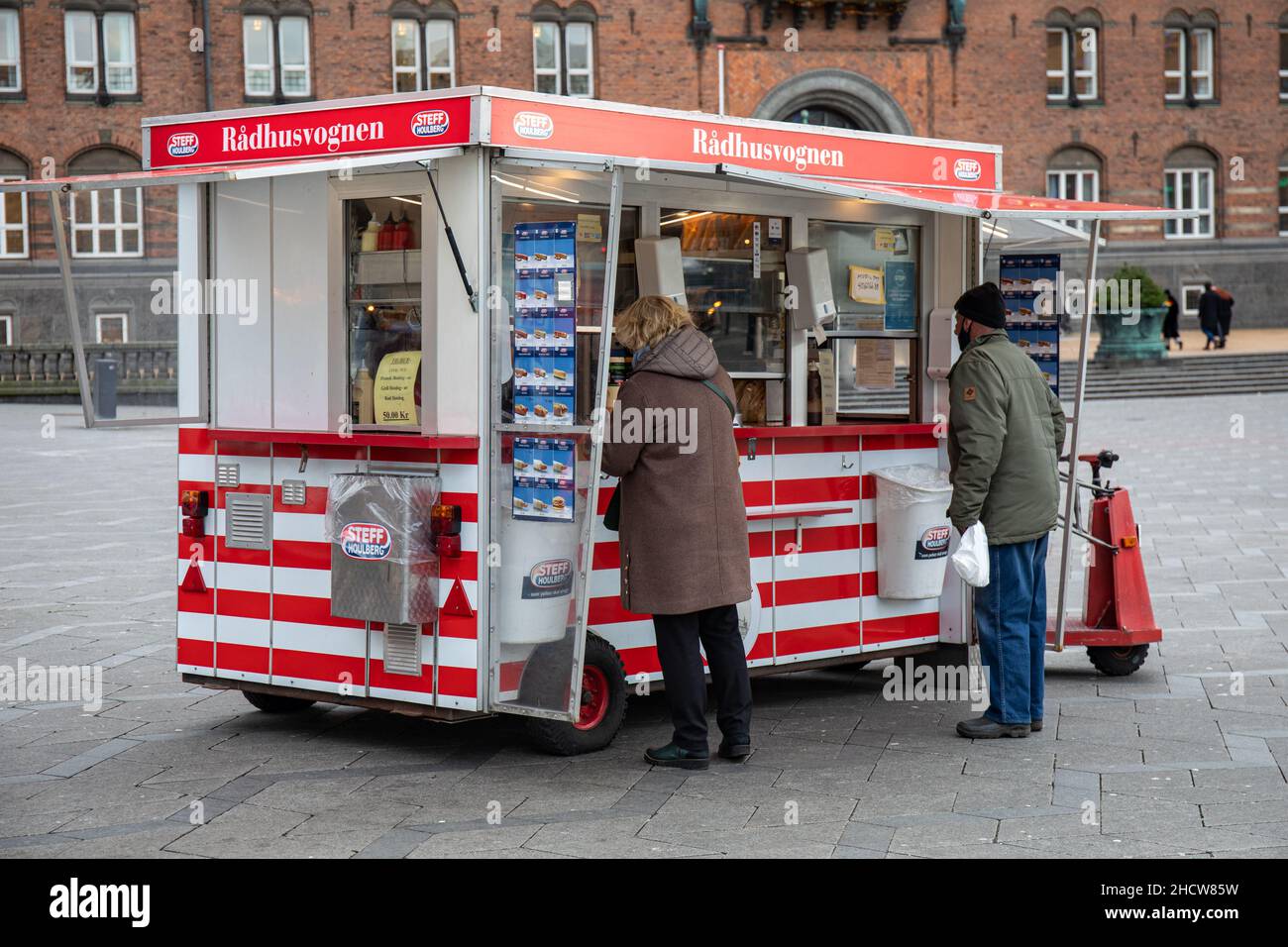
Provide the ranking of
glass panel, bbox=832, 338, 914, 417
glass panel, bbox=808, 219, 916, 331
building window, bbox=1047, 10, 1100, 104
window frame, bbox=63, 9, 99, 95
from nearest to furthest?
glass panel, bbox=808, 219, 916, 331, glass panel, bbox=832, 338, 914, 417, window frame, bbox=63, 9, 99, 95, building window, bbox=1047, 10, 1100, 104

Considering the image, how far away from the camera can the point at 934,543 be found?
25.6 feet

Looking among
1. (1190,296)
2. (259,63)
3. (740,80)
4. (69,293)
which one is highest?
(259,63)

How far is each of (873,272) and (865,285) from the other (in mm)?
81

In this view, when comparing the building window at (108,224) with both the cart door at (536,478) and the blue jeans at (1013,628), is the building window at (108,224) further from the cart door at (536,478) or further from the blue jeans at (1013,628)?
the blue jeans at (1013,628)

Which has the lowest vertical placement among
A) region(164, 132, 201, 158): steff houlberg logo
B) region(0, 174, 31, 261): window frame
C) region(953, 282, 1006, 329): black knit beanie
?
region(953, 282, 1006, 329): black knit beanie

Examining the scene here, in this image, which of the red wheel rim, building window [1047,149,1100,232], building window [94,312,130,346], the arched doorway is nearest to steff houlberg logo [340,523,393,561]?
the red wheel rim

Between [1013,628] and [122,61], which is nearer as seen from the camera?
[1013,628]

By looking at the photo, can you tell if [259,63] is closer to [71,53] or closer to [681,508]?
[71,53]

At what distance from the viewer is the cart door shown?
6246mm

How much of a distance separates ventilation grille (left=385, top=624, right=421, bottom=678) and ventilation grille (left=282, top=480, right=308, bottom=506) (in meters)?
0.69

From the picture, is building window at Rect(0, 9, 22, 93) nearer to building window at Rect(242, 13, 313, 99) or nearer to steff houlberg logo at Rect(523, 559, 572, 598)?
building window at Rect(242, 13, 313, 99)

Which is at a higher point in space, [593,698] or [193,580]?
[193,580]

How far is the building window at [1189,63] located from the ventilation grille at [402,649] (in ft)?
135

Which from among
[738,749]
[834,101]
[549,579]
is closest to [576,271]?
[549,579]
